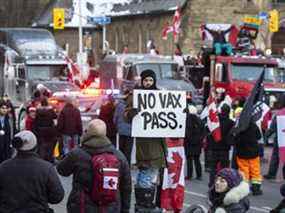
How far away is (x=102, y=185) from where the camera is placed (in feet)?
28.9

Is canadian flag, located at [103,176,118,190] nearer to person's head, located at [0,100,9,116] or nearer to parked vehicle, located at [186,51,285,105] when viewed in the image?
person's head, located at [0,100,9,116]

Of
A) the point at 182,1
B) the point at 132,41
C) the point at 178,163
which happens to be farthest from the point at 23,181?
the point at 132,41

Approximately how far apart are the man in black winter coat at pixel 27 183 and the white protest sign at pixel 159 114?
3746 millimetres

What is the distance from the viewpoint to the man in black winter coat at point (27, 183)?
8367mm

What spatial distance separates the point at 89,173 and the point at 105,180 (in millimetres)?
205

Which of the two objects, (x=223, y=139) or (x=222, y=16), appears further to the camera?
(x=222, y=16)

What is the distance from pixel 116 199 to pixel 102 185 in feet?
0.80

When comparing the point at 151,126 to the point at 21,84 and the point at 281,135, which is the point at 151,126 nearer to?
the point at 281,135

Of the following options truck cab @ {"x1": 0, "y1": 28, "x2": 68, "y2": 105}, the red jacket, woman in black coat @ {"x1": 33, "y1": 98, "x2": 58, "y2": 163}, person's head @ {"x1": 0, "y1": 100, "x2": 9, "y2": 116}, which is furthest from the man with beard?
truck cab @ {"x1": 0, "y1": 28, "x2": 68, "y2": 105}

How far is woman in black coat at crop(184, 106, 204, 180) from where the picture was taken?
18422 millimetres

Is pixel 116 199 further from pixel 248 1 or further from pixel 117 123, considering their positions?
pixel 248 1

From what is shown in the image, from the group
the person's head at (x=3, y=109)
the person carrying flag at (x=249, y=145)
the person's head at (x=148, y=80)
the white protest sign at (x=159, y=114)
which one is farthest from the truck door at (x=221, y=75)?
the person's head at (x=148, y=80)

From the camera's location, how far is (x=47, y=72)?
4162 centimetres

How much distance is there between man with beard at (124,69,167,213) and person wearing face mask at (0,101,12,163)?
12.7 ft
